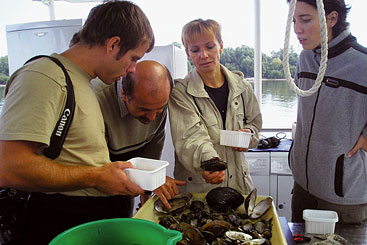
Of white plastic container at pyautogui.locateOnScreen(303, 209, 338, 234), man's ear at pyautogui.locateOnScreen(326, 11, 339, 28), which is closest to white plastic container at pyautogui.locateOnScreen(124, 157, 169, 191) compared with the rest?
white plastic container at pyautogui.locateOnScreen(303, 209, 338, 234)

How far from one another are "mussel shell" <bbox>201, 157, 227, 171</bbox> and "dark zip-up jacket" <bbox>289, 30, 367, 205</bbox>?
0.60 meters

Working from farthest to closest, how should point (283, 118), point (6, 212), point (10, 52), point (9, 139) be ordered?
1. point (283, 118)
2. point (10, 52)
3. point (6, 212)
4. point (9, 139)

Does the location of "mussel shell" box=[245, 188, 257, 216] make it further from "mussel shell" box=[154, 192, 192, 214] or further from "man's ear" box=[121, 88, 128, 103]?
"man's ear" box=[121, 88, 128, 103]

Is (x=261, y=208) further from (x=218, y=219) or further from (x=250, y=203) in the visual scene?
(x=218, y=219)

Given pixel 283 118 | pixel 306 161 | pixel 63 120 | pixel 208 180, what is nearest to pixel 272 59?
pixel 283 118

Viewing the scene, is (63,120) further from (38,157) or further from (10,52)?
(10,52)

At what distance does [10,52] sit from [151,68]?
2.63 metres

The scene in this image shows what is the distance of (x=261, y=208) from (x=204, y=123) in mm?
593

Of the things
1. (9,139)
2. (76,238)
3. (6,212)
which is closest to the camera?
(76,238)

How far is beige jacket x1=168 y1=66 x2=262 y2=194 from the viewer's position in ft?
5.63

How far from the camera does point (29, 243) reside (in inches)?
50.2

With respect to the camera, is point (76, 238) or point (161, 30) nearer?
point (76, 238)

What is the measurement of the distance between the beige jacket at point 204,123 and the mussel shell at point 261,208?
382 millimetres

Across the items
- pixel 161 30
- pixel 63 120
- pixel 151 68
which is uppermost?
pixel 161 30
